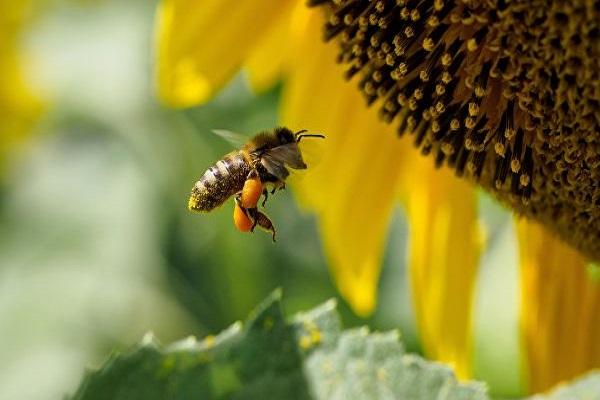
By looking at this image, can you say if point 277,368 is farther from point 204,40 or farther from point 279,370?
point 204,40

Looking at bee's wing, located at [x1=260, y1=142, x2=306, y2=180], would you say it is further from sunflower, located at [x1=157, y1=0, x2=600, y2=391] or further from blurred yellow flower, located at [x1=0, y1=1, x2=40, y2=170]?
blurred yellow flower, located at [x1=0, y1=1, x2=40, y2=170]

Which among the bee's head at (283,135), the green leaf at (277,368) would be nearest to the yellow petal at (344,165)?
the bee's head at (283,135)

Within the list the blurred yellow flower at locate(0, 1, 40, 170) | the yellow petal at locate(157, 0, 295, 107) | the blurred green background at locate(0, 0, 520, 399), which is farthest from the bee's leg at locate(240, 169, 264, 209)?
the blurred yellow flower at locate(0, 1, 40, 170)

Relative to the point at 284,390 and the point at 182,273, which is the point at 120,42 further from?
the point at 284,390

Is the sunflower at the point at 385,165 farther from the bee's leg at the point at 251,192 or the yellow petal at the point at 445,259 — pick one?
the bee's leg at the point at 251,192

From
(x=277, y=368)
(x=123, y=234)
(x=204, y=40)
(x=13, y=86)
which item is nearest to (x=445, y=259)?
(x=204, y=40)

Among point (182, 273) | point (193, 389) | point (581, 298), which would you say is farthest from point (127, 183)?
point (193, 389)

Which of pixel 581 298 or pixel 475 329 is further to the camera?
pixel 475 329
